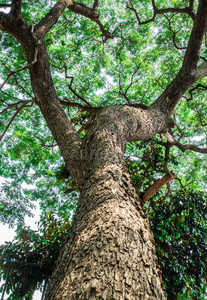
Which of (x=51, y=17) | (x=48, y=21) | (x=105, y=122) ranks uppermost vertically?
(x=51, y=17)

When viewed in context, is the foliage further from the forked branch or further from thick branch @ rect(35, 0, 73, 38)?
the forked branch

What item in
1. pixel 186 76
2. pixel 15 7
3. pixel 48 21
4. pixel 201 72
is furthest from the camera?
pixel 201 72

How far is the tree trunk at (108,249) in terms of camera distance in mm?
980

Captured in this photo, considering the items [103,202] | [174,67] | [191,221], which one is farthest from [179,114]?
[103,202]

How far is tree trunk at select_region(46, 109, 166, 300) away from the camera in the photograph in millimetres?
980

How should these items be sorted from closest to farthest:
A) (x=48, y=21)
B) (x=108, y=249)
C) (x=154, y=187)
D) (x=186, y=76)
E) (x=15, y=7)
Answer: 1. (x=108, y=249)
2. (x=154, y=187)
3. (x=15, y=7)
4. (x=186, y=76)
5. (x=48, y=21)

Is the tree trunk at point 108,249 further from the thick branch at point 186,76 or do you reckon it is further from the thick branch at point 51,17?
the thick branch at point 51,17

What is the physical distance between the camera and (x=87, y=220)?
4.74 ft

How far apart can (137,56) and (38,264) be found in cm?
762

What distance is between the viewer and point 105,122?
270 centimetres

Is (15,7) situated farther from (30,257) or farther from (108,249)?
(30,257)

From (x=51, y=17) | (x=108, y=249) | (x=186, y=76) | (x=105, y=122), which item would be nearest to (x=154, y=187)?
(x=105, y=122)

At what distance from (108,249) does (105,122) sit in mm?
1798

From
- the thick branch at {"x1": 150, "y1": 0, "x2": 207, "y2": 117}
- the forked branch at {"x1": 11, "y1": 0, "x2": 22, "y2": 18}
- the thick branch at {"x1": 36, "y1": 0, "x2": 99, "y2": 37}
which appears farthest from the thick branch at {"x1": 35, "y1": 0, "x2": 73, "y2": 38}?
the thick branch at {"x1": 150, "y1": 0, "x2": 207, "y2": 117}
